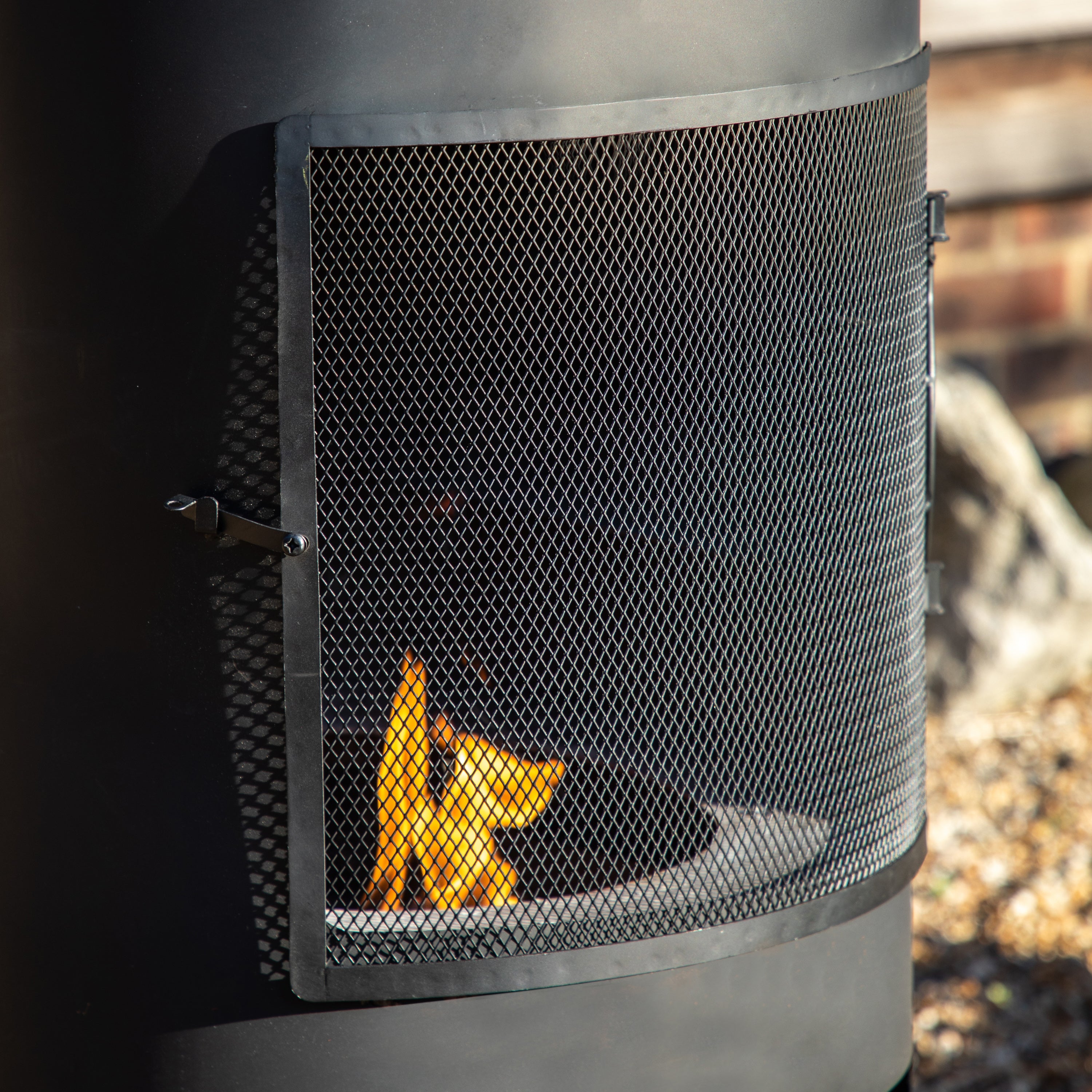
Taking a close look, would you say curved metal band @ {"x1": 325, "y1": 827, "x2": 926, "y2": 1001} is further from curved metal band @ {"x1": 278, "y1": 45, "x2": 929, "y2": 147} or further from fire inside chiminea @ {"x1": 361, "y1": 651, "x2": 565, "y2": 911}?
curved metal band @ {"x1": 278, "y1": 45, "x2": 929, "y2": 147}

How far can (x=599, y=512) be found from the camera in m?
1.75

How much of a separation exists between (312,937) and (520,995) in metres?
0.26

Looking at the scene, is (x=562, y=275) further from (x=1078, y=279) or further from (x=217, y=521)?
(x=1078, y=279)

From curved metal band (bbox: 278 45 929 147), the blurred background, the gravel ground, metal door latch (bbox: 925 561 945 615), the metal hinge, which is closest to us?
Answer: curved metal band (bbox: 278 45 929 147)

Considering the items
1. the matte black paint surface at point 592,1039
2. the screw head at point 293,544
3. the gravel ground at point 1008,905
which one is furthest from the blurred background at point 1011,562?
the screw head at point 293,544

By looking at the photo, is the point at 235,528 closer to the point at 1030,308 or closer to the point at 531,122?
the point at 531,122

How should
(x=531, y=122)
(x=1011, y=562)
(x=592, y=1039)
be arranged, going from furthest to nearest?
(x=1011, y=562) → (x=592, y=1039) → (x=531, y=122)

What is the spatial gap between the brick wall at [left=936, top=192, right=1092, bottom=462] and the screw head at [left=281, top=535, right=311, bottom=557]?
3.40 metres

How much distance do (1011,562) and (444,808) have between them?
280 cm

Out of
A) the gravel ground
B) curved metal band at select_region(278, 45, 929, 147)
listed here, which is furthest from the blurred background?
curved metal band at select_region(278, 45, 929, 147)

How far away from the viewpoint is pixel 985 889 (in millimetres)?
3438

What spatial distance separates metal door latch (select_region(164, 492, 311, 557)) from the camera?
1679mm

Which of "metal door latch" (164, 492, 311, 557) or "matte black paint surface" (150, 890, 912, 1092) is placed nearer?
"metal door latch" (164, 492, 311, 557)

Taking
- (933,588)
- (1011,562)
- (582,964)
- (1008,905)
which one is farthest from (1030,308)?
(582,964)
